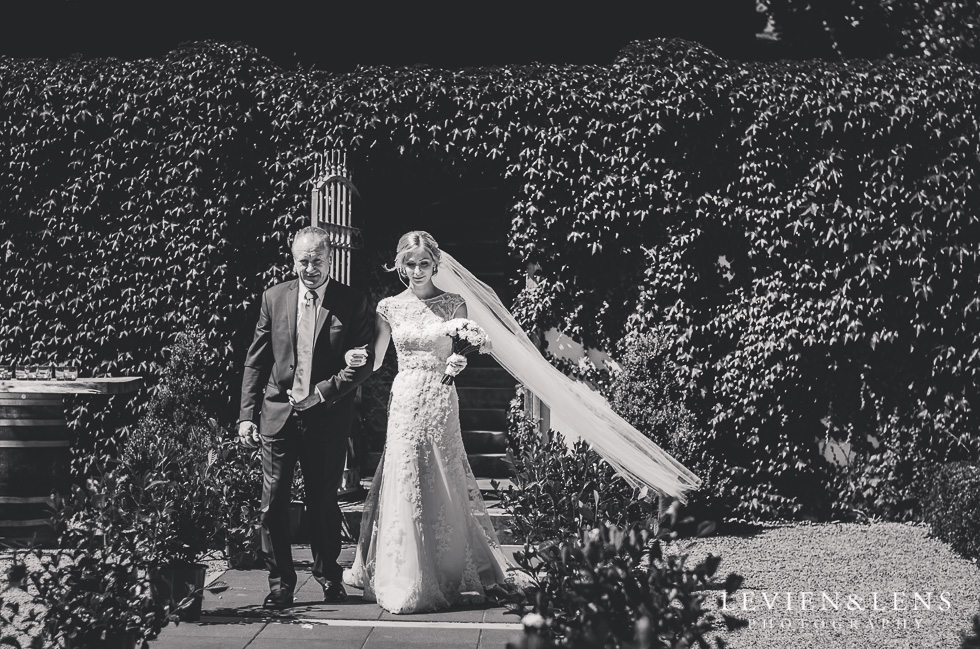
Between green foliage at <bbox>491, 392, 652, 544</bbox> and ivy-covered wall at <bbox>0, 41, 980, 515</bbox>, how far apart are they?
150cm

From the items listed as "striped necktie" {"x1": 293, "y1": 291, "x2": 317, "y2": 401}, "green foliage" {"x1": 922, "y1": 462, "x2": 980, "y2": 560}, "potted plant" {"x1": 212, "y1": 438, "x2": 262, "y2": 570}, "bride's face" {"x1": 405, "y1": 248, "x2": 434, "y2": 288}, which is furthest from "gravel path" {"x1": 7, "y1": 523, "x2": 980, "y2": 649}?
"bride's face" {"x1": 405, "y1": 248, "x2": 434, "y2": 288}

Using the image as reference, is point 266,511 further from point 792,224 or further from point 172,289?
point 792,224

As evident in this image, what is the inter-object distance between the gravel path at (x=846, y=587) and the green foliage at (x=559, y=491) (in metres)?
0.63

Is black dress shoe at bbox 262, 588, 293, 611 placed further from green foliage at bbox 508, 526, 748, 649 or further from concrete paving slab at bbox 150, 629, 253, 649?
green foliage at bbox 508, 526, 748, 649

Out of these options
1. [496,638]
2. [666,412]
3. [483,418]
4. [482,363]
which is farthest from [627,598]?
[482,363]

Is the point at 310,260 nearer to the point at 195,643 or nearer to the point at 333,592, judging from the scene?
the point at 333,592

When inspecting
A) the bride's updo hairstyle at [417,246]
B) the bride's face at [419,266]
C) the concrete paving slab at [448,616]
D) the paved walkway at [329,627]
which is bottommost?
the concrete paving slab at [448,616]

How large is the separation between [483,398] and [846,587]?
16.2 feet

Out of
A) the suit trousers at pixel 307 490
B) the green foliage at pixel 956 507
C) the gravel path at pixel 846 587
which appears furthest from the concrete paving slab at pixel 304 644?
the green foliage at pixel 956 507

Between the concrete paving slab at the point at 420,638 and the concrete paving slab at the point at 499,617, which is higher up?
the concrete paving slab at the point at 420,638

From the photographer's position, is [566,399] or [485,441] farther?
[485,441]

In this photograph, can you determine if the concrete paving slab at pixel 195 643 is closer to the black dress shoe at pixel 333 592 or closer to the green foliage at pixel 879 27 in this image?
the black dress shoe at pixel 333 592

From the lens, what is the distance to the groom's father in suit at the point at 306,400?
520cm

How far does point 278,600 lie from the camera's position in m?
5.13
